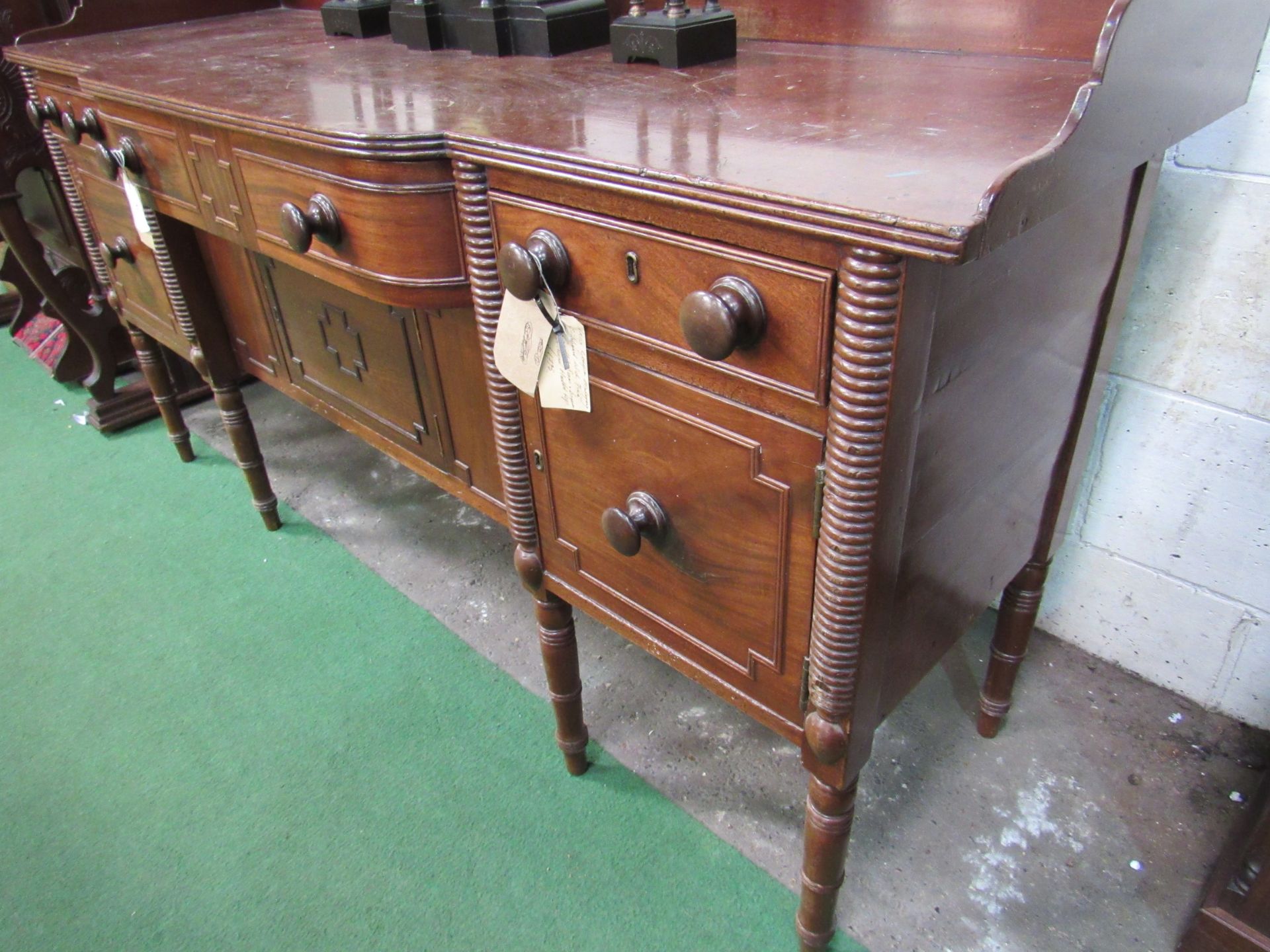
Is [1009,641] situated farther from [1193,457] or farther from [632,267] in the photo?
[632,267]

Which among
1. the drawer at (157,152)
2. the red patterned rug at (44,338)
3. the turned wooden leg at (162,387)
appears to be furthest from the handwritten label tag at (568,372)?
the red patterned rug at (44,338)

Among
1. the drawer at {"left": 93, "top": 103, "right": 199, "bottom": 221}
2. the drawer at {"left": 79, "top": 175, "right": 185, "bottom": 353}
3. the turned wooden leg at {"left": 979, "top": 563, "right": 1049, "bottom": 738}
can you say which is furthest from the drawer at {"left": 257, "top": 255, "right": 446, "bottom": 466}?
the turned wooden leg at {"left": 979, "top": 563, "right": 1049, "bottom": 738}

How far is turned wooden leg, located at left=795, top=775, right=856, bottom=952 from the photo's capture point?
3.01ft

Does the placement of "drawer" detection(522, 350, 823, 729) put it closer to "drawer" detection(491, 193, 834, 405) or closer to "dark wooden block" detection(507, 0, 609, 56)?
"drawer" detection(491, 193, 834, 405)

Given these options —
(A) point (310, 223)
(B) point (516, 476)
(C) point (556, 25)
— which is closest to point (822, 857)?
(B) point (516, 476)

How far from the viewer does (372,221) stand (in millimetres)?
953

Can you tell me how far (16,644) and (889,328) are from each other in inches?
69.2

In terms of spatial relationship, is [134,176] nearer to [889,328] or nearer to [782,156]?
[782,156]

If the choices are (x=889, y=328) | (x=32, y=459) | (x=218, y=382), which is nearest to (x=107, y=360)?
(x=32, y=459)

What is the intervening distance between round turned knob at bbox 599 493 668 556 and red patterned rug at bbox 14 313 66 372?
226 cm

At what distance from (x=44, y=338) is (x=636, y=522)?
2637mm

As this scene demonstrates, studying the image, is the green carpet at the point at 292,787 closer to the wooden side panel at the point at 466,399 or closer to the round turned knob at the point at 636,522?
→ the wooden side panel at the point at 466,399

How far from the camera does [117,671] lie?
1.60m

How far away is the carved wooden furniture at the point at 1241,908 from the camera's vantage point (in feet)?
3.22
